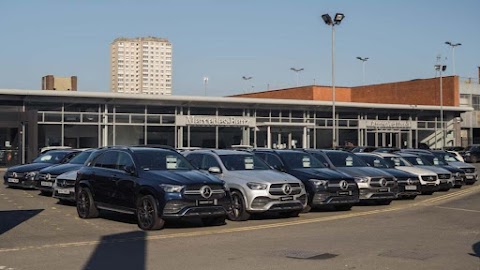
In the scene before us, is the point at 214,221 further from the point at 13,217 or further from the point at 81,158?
the point at 81,158

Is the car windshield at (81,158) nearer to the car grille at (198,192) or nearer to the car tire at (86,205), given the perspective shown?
the car tire at (86,205)

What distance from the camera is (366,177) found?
17938 millimetres

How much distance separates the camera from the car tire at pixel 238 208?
14.3 m

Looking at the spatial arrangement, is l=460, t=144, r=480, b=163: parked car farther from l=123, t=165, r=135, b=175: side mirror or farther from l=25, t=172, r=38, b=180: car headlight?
l=123, t=165, r=135, b=175: side mirror

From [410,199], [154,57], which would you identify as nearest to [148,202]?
[410,199]

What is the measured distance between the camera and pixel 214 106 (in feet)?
143

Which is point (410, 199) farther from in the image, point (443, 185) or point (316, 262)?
point (316, 262)

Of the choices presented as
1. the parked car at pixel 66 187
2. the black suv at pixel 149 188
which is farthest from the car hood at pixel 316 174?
the parked car at pixel 66 187

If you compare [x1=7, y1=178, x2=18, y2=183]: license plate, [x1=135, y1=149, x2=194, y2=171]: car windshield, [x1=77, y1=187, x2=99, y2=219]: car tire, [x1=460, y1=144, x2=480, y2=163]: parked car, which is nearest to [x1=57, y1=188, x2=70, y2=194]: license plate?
[x1=77, y1=187, x2=99, y2=219]: car tire

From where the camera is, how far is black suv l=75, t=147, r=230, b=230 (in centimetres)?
1239

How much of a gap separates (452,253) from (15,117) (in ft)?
105

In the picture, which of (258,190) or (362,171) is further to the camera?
(362,171)

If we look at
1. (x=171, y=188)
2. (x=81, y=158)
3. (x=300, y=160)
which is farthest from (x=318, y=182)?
(x=81, y=158)

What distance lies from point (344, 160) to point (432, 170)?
201 inches
